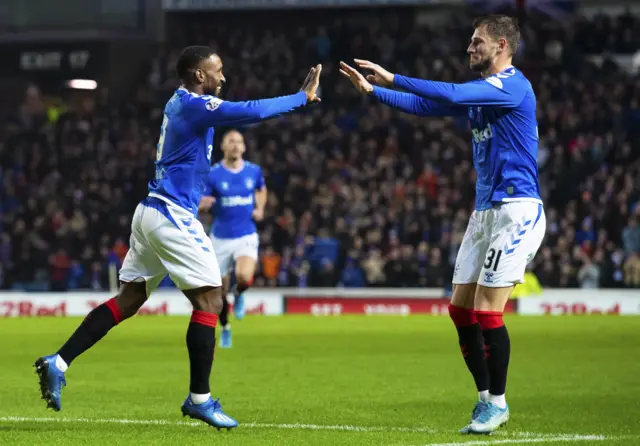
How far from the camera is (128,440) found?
748 cm

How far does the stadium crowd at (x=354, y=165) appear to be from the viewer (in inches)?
1019

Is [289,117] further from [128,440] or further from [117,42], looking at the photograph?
[128,440]

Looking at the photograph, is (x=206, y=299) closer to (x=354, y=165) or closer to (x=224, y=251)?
(x=224, y=251)

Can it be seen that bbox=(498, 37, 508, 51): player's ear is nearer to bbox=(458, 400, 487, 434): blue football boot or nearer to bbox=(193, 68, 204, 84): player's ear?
bbox=(193, 68, 204, 84): player's ear

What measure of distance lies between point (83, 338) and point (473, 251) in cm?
268

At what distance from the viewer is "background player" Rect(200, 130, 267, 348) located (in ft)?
53.2

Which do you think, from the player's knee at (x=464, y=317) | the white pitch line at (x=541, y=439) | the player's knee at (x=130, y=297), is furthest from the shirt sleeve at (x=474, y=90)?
the player's knee at (x=130, y=297)

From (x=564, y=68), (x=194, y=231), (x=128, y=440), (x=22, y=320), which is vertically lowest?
(x=22, y=320)

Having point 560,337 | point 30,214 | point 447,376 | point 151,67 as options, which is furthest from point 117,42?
point 447,376

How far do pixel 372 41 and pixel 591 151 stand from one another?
770 cm

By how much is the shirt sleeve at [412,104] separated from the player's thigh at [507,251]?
82 cm

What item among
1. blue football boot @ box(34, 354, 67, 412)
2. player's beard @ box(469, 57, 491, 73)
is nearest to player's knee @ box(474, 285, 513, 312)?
player's beard @ box(469, 57, 491, 73)

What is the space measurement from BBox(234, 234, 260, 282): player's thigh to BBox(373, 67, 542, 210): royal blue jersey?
7.86 m

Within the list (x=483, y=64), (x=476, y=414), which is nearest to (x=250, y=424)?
(x=476, y=414)
